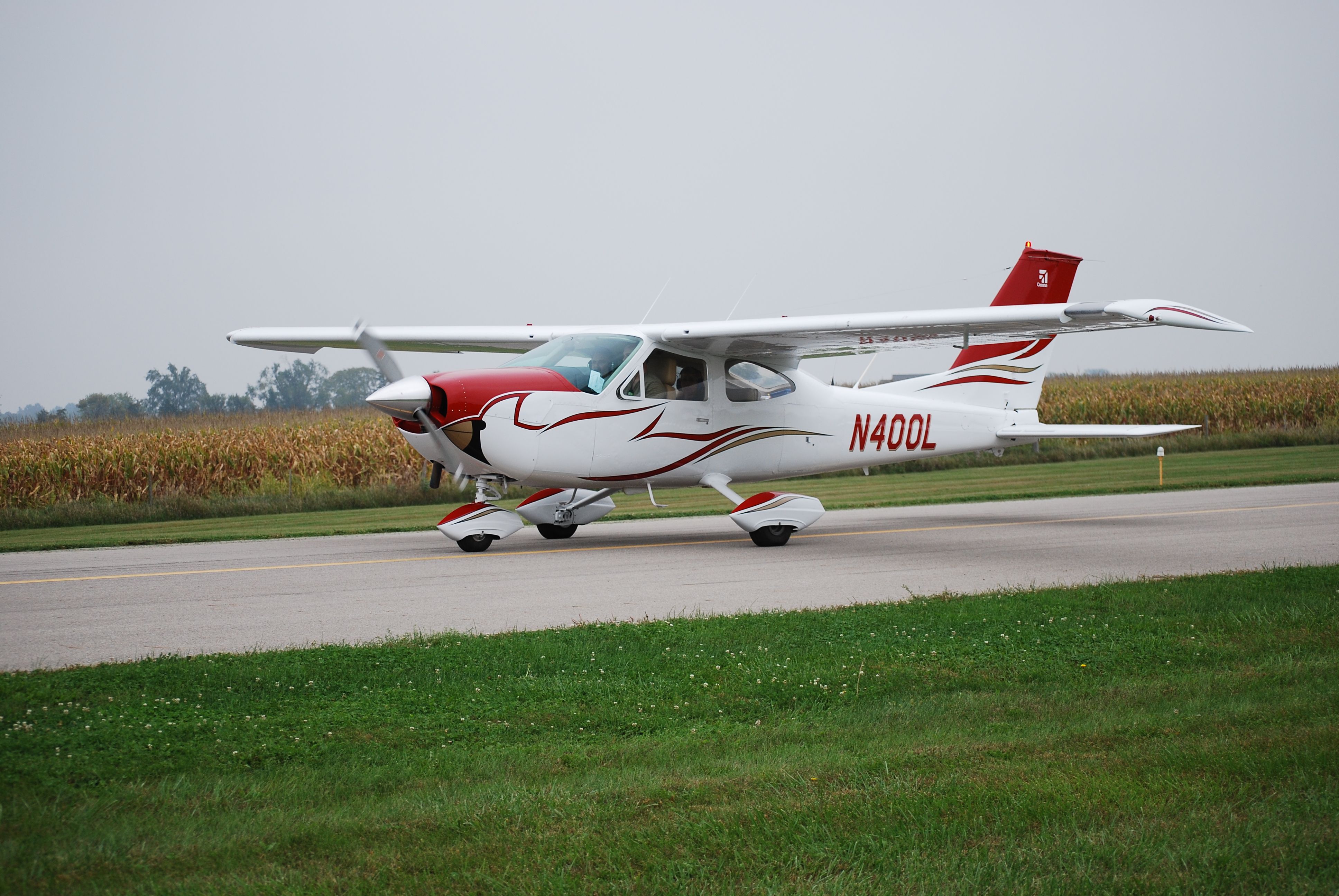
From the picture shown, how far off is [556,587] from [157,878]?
23.0 feet

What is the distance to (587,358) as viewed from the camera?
45.3 ft

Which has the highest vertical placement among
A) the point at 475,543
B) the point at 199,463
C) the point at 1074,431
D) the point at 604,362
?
the point at 604,362

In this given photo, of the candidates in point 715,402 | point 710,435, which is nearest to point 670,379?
point 715,402

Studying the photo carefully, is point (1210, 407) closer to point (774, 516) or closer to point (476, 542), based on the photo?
point (774, 516)

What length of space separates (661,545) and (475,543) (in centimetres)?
245

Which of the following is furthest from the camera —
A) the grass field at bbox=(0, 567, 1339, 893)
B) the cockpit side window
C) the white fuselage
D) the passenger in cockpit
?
the cockpit side window

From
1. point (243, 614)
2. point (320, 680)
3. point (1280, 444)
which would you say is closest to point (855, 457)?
point (243, 614)

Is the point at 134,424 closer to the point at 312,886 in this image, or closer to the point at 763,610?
the point at 763,610

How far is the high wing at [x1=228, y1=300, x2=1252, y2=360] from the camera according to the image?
37.9 ft

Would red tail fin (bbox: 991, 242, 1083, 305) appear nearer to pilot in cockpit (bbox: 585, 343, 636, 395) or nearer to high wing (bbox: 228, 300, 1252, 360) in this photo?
high wing (bbox: 228, 300, 1252, 360)

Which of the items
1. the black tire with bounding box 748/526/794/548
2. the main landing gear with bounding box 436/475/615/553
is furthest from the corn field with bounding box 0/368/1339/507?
the black tire with bounding box 748/526/794/548

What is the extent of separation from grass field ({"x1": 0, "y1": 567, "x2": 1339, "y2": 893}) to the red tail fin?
9.56 meters

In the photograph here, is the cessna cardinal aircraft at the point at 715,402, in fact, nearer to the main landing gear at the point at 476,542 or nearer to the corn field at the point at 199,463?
the main landing gear at the point at 476,542

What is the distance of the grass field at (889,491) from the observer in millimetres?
17469
